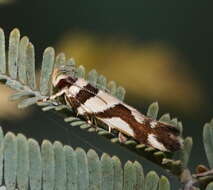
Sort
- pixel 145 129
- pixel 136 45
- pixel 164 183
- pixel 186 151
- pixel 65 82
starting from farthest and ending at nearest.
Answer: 1. pixel 136 45
2. pixel 65 82
3. pixel 145 129
4. pixel 186 151
5. pixel 164 183

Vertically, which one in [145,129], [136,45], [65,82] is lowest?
[145,129]

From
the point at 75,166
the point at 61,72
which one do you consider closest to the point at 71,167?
the point at 75,166

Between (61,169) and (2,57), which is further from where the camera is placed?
(2,57)

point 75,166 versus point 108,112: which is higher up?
point 108,112

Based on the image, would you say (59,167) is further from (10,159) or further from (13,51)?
(13,51)

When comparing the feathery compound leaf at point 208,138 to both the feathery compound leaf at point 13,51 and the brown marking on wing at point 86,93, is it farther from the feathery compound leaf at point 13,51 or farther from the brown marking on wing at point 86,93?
the feathery compound leaf at point 13,51

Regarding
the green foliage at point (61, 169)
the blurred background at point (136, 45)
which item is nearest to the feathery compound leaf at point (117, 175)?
the green foliage at point (61, 169)
